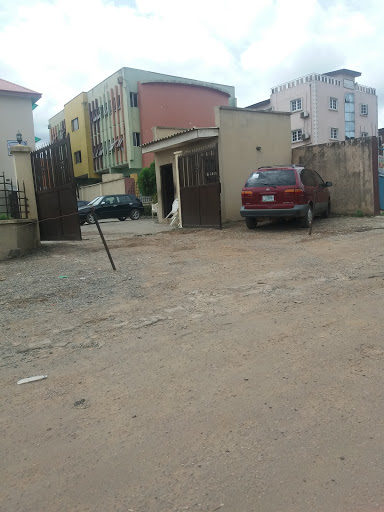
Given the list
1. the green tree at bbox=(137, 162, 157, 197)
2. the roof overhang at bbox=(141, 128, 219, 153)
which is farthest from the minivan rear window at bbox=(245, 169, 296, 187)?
the green tree at bbox=(137, 162, 157, 197)

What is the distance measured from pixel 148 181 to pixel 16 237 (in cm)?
1662

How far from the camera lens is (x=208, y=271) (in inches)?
288

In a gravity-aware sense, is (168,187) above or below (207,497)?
above

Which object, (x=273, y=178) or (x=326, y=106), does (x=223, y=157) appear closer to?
(x=273, y=178)

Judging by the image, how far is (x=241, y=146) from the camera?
14.8m

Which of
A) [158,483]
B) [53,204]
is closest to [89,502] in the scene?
[158,483]

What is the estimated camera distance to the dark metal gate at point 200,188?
43.9 feet

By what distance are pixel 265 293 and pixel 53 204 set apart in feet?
22.1

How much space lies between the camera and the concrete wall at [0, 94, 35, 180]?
22.1 metres

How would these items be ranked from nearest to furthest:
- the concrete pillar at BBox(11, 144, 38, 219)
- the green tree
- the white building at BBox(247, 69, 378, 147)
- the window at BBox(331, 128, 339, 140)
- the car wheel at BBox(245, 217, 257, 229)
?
1. the concrete pillar at BBox(11, 144, 38, 219)
2. the car wheel at BBox(245, 217, 257, 229)
3. the green tree
4. the white building at BBox(247, 69, 378, 147)
5. the window at BBox(331, 128, 339, 140)

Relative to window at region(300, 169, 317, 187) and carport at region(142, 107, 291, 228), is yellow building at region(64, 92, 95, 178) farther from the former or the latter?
window at region(300, 169, 317, 187)

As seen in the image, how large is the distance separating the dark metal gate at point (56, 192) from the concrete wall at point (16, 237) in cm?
37

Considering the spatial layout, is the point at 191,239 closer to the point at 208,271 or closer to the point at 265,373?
the point at 208,271

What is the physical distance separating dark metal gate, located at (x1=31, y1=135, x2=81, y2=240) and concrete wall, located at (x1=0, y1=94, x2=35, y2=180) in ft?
40.3
